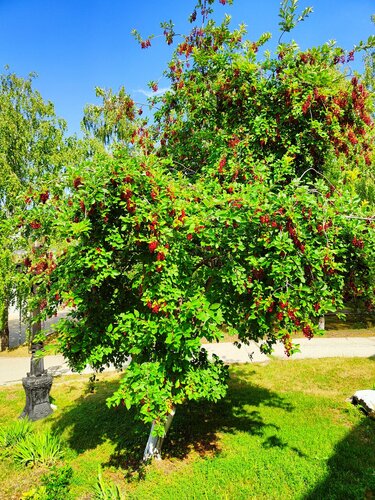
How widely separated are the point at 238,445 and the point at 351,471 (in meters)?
1.85

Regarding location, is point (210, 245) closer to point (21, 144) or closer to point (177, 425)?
point (177, 425)

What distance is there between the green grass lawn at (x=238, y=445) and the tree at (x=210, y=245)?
79 centimetres

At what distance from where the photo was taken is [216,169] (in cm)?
613

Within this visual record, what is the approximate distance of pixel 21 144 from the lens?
16.2m

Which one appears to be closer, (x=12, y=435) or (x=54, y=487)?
(x=54, y=487)

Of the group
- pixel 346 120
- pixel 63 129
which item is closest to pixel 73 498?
pixel 346 120

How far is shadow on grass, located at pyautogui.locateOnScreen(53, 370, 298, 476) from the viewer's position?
20.3ft

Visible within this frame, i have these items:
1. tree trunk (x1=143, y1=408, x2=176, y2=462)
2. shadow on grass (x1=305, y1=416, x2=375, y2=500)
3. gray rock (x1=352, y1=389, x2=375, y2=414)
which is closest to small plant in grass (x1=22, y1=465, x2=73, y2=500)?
tree trunk (x1=143, y1=408, x2=176, y2=462)

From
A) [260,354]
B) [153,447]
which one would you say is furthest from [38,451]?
[260,354]

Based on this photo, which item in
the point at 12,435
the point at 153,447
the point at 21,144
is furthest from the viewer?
the point at 21,144

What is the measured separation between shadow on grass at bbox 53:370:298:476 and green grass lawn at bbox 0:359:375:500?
21mm

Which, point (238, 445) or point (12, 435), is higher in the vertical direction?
point (12, 435)

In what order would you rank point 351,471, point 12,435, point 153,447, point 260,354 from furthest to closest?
point 260,354, point 12,435, point 153,447, point 351,471

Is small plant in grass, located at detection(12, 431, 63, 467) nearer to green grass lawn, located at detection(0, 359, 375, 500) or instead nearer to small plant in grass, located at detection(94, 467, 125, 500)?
green grass lawn, located at detection(0, 359, 375, 500)
